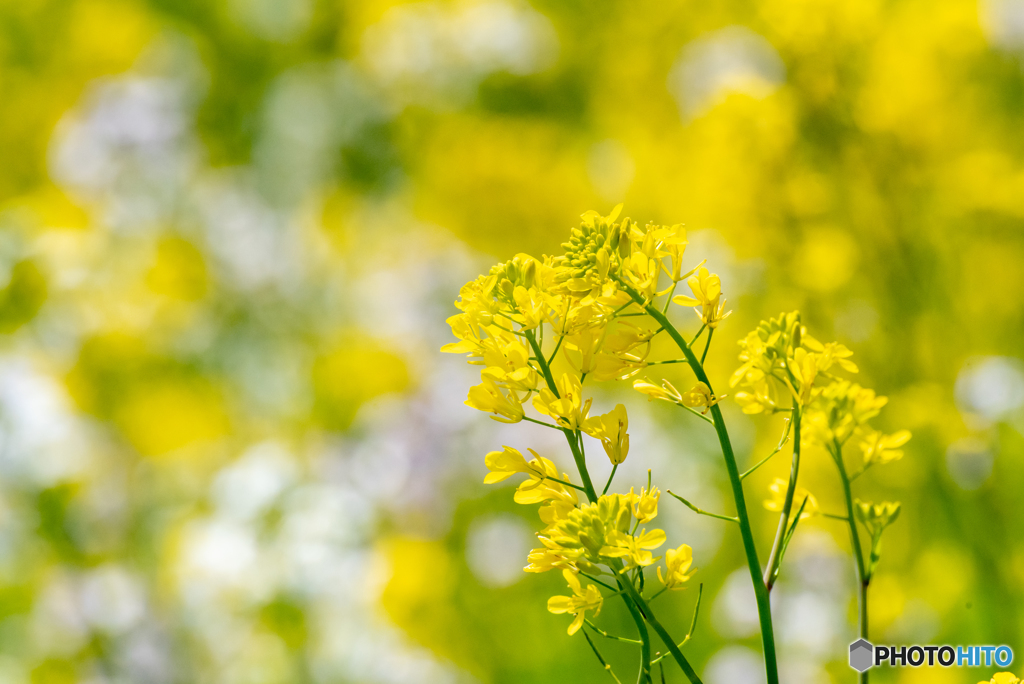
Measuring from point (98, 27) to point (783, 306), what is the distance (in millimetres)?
2163

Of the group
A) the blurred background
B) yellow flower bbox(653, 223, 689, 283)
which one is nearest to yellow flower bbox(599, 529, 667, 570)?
yellow flower bbox(653, 223, 689, 283)

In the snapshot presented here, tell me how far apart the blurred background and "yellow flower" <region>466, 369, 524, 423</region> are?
60 centimetres

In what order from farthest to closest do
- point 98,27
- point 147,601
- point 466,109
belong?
point 98,27 → point 466,109 → point 147,601

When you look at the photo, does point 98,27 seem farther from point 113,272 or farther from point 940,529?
point 940,529

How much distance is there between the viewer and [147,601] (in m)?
1.29

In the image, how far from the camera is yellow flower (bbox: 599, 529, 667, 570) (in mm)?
277

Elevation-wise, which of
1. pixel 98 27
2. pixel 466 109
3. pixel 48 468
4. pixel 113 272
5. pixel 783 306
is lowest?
pixel 48 468

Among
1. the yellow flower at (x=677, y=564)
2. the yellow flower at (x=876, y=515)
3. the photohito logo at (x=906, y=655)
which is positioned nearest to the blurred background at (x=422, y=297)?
the photohito logo at (x=906, y=655)

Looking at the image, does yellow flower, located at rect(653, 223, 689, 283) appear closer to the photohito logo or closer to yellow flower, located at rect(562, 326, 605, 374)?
yellow flower, located at rect(562, 326, 605, 374)

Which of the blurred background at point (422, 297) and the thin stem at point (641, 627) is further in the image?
the blurred background at point (422, 297)

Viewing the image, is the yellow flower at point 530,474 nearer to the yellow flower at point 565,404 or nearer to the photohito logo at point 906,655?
the yellow flower at point 565,404

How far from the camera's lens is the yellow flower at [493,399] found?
1.06 feet

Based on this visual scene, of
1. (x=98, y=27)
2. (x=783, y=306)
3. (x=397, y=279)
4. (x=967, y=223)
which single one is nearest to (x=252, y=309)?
(x=397, y=279)

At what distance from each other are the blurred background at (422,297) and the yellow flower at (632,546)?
0.58m
